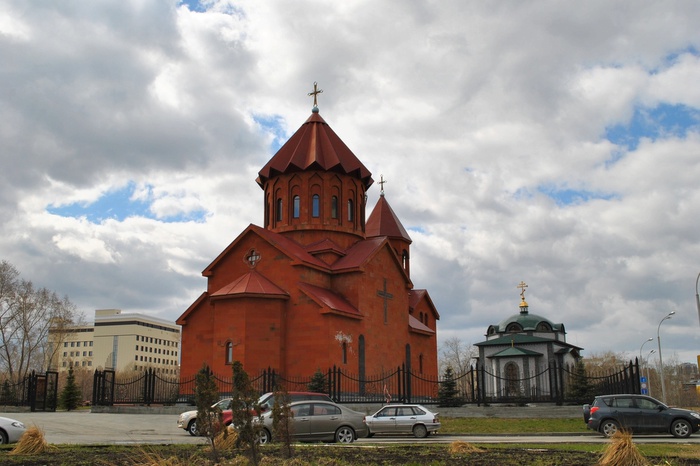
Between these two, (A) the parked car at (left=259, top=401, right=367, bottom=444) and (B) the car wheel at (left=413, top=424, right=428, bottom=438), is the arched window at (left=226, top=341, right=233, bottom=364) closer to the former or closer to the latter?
(B) the car wheel at (left=413, top=424, right=428, bottom=438)

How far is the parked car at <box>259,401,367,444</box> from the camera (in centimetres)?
1705

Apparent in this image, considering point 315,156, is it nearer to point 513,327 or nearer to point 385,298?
point 385,298

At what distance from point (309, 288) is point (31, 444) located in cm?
2002

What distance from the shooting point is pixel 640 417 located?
60.8 ft

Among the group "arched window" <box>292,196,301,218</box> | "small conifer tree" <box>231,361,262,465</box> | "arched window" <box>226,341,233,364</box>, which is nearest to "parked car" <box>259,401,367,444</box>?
"small conifer tree" <box>231,361,262,465</box>

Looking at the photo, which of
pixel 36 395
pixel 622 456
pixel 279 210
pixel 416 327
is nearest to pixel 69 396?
pixel 36 395

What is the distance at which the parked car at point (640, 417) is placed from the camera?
59.9 feet

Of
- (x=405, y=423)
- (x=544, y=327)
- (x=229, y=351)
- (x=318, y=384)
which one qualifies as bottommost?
(x=405, y=423)

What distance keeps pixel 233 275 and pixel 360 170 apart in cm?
998

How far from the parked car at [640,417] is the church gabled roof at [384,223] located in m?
30.8

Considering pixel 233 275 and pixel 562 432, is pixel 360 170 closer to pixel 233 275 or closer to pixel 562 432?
pixel 233 275

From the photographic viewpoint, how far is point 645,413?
18516 mm

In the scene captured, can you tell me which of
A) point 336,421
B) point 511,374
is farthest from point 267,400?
point 511,374

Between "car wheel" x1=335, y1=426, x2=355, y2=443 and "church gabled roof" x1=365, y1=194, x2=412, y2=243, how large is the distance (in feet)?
104
